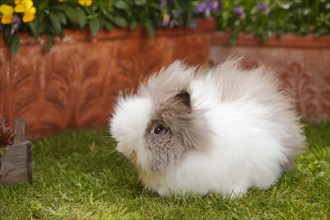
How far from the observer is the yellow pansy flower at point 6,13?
381cm

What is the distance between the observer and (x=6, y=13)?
12.5 feet

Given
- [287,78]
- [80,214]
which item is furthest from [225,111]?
[287,78]

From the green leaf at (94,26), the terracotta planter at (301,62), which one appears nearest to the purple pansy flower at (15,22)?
the green leaf at (94,26)

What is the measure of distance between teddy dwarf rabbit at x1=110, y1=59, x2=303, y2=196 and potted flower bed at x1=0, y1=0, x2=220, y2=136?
1.24 meters

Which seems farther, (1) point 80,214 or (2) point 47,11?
(2) point 47,11

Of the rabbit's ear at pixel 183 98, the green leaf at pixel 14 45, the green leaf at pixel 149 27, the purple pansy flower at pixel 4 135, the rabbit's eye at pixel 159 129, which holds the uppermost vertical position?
the green leaf at pixel 149 27

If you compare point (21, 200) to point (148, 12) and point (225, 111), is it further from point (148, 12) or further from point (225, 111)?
point (148, 12)

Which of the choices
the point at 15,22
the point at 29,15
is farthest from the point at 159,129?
the point at 15,22

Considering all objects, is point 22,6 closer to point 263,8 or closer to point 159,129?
point 159,129

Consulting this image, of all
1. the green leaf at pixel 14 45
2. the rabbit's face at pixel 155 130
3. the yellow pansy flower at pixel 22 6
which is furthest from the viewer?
the green leaf at pixel 14 45

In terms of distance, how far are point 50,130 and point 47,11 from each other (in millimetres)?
905

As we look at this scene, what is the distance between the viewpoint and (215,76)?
3.31 metres

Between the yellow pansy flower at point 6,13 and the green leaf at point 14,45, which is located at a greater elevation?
the yellow pansy flower at point 6,13

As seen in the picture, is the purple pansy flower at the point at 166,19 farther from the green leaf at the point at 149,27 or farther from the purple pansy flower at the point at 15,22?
the purple pansy flower at the point at 15,22
